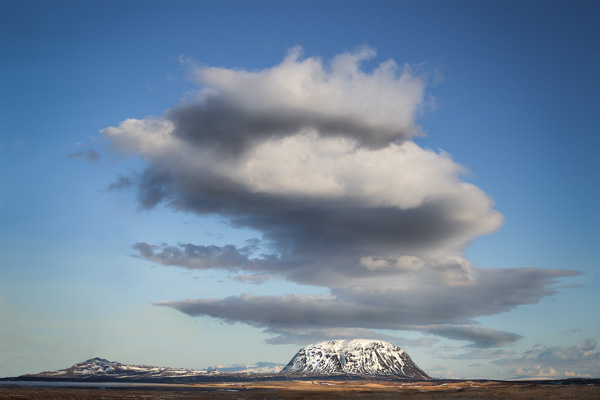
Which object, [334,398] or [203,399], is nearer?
[203,399]

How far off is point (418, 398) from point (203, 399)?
6684 centimetres

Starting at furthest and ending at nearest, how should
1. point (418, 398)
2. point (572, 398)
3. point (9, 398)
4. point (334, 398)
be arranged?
point (334, 398) < point (9, 398) < point (418, 398) < point (572, 398)

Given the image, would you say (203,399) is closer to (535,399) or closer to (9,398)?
(9,398)

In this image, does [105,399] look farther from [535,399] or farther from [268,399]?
[535,399]

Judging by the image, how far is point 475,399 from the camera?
420ft

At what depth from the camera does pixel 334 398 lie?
169875 mm

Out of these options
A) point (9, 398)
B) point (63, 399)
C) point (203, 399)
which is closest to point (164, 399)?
point (203, 399)

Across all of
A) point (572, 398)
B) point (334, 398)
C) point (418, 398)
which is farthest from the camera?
point (334, 398)

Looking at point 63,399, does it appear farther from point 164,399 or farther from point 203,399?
point 203,399

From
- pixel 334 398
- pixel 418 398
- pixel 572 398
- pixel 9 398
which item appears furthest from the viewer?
pixel 334 398

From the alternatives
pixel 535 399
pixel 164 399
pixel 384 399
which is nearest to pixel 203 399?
pixel 164 399

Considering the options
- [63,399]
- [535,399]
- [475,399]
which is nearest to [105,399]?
[63,399]

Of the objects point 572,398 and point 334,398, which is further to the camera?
point 334,398

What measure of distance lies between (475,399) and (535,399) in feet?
53.3
